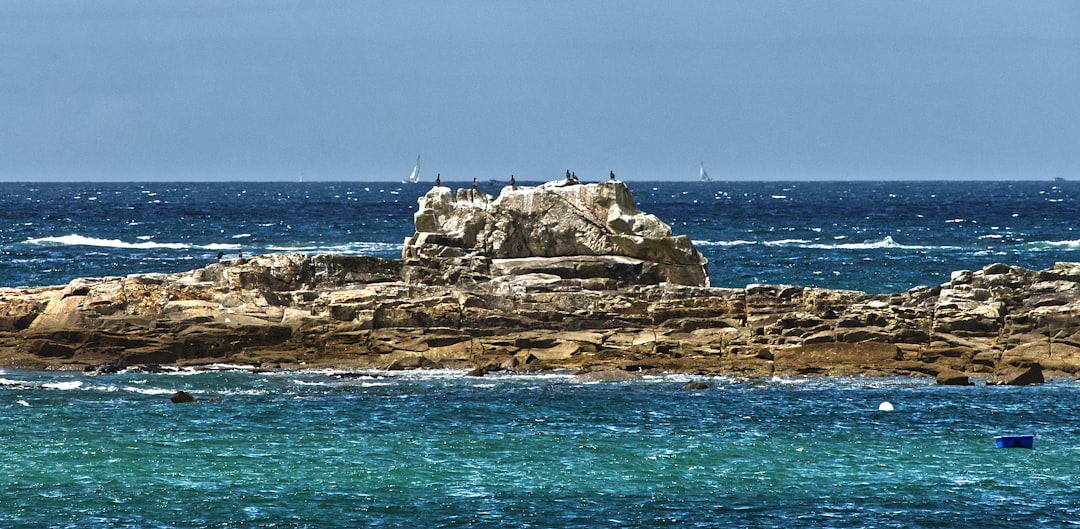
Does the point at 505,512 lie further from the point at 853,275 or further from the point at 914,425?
the point at 853,275

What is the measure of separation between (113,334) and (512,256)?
13.4m

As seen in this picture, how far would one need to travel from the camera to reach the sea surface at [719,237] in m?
86.5

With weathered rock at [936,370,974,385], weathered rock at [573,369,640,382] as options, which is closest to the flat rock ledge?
weathered rock at [573,369,640,382]

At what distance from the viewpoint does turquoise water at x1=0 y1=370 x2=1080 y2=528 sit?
30.2m

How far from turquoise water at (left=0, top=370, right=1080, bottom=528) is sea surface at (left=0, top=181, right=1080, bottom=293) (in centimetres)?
3159

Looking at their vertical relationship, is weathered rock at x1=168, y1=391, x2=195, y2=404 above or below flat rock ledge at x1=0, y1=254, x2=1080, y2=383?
below

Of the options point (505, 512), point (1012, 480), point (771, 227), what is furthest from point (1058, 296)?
point (771, 227)

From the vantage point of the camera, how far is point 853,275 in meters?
82.9

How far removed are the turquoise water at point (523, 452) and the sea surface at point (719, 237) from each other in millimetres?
31592

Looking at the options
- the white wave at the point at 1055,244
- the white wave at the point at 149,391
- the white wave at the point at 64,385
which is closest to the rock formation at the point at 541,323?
the white wave at the point at 64,385

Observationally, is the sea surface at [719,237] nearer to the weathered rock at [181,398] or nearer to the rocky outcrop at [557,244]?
the rocky outcrop at [557,244]

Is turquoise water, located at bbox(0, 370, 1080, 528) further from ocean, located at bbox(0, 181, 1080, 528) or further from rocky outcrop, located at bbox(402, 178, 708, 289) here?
rocky outcrop, located at bbox(402, 178, 708, 289)

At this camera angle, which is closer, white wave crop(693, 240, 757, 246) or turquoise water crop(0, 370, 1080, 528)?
turquoise water crop(0, 370, 1080, 528)

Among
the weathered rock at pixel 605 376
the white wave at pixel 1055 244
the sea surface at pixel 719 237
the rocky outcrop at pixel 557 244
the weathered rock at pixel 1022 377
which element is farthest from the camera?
the white wave at pixel 1055 244
